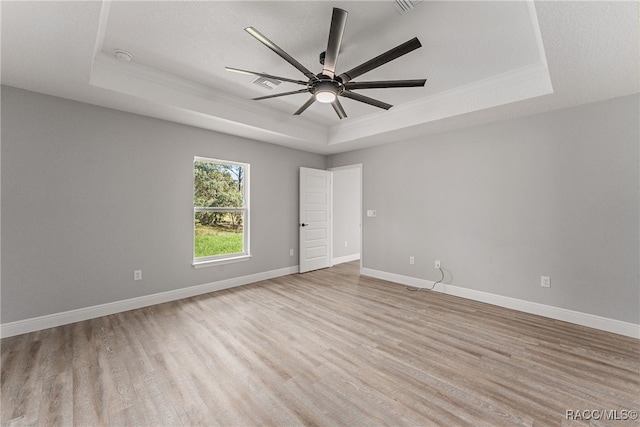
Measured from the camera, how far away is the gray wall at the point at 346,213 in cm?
642

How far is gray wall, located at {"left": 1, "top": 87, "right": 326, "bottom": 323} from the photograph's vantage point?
275cm

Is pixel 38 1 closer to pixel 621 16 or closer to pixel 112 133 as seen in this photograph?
pixel 112 133

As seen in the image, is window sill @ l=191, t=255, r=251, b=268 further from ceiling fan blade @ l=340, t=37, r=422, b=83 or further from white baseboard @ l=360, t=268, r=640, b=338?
ceiling fan blade @ l=340, t=37, r=422, b=83

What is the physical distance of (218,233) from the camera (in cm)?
443

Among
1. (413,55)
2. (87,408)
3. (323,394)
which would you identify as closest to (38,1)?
(87,408)

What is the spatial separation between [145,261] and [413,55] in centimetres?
411

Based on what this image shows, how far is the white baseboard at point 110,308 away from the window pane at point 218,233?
0.51 meters

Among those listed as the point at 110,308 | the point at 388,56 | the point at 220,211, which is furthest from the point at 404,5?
the point at 110,308

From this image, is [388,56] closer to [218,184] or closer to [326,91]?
[326,91]

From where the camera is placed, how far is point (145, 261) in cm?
356

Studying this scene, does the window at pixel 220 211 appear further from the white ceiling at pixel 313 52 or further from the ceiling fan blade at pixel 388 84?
the ceiling fan blade at pixel 388 84

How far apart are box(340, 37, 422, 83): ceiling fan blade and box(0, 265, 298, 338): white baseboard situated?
3566mm

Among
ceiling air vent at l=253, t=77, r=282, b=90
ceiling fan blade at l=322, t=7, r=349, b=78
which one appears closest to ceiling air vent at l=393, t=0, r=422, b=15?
ceiling fan blade at l=322, t=7, r=349, b=78

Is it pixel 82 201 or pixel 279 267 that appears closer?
pixel 82 201
